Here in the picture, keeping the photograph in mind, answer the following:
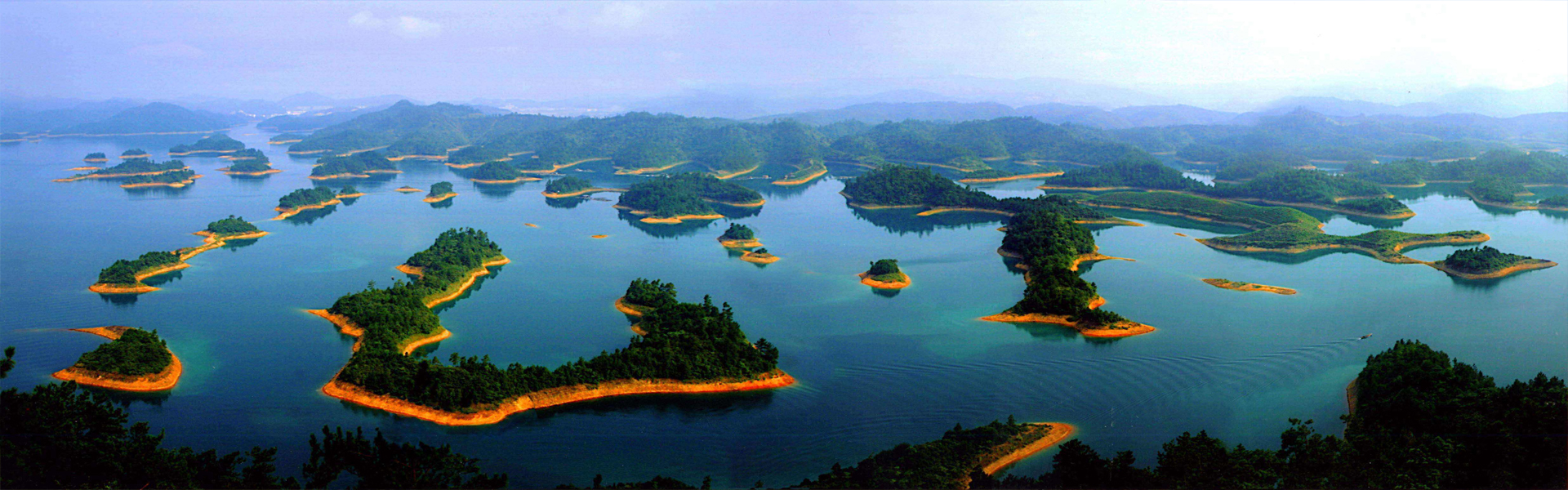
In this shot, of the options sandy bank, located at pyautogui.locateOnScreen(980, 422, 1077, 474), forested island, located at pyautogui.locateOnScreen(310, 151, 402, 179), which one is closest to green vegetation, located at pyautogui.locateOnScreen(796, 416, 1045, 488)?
sandy bank, located at pyautogui.locateOnScreen(980, 422, 1077, 474)

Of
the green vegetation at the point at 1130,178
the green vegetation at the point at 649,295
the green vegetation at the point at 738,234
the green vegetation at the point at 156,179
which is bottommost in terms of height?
the green vegetation at the point at 649,295

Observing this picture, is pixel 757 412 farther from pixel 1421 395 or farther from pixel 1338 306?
pixel 1338 306

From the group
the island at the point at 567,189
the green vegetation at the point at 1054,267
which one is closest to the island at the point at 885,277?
the green vegetation at the point at 1054,267

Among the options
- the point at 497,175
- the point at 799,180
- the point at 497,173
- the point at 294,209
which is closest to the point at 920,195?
the point at 799,180

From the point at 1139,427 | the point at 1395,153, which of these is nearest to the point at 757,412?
the point at 1139,427

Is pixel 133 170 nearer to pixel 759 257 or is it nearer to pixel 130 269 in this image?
pixel 130 269

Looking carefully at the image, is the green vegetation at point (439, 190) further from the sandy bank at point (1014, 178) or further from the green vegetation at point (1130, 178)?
the green vegetation at point (1130, 178)
